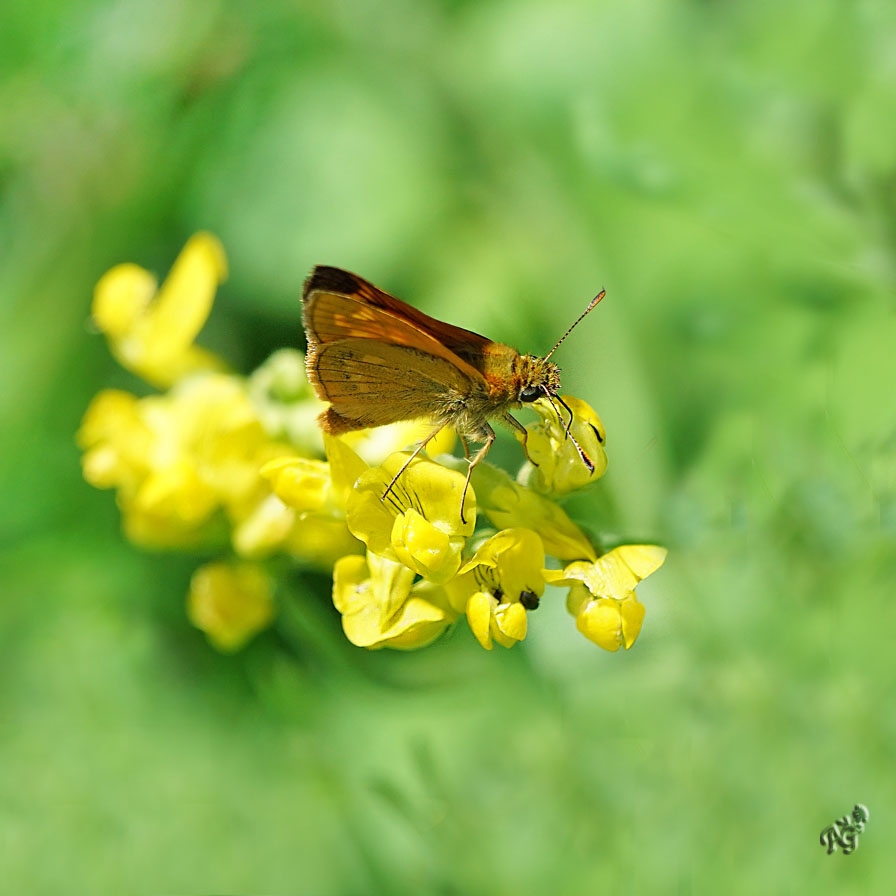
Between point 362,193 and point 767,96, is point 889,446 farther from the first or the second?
point 362,193

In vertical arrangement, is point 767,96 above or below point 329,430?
above

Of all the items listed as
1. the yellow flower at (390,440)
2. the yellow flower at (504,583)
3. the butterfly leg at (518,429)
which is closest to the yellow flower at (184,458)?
the yellow flower at (390,440)

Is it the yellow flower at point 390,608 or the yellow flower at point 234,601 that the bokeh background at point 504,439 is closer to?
the yellow flower at point 234,601

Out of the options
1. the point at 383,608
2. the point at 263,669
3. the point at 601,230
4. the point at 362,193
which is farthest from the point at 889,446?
the point at 362,193

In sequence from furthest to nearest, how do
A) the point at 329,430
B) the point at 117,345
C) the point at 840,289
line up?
1. the point at 117,345
2. the point at 840,289
3. the point at 329,430

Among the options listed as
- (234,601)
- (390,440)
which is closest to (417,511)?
(390,440)

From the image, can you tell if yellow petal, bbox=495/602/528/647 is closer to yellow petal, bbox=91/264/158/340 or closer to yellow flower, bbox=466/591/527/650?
yellow flower, bbox=466/591/527/650
